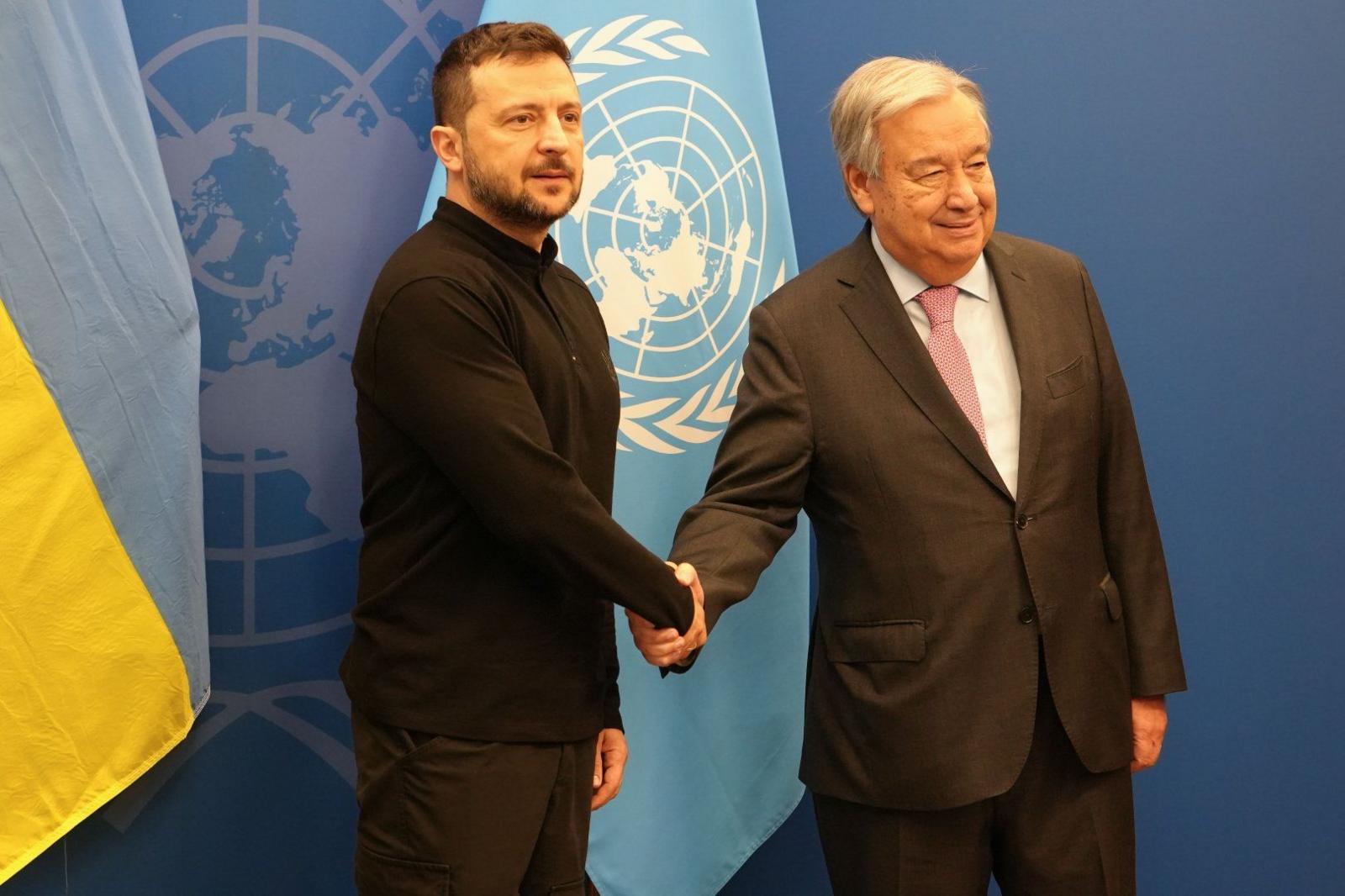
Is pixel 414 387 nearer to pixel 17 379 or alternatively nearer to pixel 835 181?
pixel 17 379

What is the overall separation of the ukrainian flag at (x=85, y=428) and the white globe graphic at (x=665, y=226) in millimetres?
623

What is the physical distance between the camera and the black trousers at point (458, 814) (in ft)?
5.06

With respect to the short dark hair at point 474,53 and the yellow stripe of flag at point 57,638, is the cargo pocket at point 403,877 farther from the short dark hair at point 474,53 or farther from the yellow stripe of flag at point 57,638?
the short dark hair at point 474,53

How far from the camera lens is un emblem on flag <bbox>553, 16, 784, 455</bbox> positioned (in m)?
2.13

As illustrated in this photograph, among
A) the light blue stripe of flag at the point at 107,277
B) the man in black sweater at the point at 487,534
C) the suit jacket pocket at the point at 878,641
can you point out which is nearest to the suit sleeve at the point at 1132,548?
the suit jacket pocket at the point at 878,641

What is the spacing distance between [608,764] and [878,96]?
1.00 meters

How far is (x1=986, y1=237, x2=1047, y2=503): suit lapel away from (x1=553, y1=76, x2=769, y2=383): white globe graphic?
0.43 metres

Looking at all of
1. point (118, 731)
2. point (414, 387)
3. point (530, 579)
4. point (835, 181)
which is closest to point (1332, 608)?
point (835, 181)

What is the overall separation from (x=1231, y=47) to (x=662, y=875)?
187 centimetres

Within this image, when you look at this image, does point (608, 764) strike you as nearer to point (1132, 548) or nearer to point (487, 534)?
point (487, 534)

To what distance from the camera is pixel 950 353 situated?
6.26 ft

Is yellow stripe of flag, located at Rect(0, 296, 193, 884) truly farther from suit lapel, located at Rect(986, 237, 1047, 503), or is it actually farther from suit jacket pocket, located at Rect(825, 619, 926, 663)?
suit lapel, located at Rect(986, 237, 1047, 503)

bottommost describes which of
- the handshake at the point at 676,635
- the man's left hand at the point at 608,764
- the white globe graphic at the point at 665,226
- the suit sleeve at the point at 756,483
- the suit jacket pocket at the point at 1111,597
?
the man's left hand at the point at 608,764

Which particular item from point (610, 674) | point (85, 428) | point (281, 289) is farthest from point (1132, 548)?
point (85, 428)
